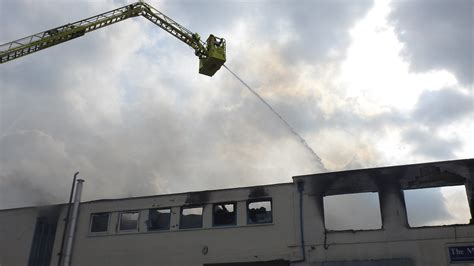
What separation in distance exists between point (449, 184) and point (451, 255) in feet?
11.0

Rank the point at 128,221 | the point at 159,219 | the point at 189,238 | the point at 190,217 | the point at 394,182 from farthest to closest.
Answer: the point at 128,221 → the point at 159,219 → the point at 190,217 → the point at 189,238 → the point at 394,182

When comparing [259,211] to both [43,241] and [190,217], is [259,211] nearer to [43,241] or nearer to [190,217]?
[190,217]

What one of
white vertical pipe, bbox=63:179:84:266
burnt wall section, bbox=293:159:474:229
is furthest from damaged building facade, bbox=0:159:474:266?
white vertical pipe, bbox=63:179:84:266

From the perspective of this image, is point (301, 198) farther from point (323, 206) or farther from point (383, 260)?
point (383, 260)

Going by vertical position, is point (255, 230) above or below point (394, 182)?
below

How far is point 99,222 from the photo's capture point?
26391mm

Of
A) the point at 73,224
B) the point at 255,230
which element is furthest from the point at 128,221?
the point at 255,230

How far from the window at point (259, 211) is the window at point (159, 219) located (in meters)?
5.24

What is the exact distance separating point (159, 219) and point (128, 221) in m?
2.23

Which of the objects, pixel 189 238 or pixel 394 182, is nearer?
pixel 394 182

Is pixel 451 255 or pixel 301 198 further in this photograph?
pixel 301 198

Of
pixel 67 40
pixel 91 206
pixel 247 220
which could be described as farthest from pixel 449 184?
pixel 67 40

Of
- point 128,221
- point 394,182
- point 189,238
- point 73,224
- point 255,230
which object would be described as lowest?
point 189,238

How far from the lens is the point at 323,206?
21219 millimetres
